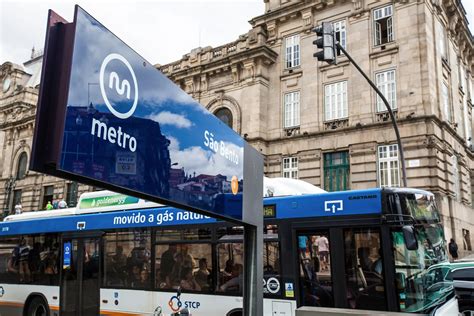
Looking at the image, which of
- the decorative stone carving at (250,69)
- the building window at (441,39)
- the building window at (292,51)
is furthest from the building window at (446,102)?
the decorative stone carving at (250,69)

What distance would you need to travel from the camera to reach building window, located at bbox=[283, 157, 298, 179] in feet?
84.6

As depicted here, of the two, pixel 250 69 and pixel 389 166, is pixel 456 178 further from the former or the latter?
pixel 250 69

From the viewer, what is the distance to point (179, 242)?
9.23 meters

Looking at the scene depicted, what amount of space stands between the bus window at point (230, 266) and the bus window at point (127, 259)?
6.00 feet

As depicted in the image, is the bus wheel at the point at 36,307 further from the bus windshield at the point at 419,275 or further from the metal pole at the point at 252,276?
the metal pole at the point at 252,276

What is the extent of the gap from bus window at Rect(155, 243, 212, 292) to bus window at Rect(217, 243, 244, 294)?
263mm

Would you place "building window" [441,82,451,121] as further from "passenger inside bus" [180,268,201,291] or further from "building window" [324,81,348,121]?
"passenger inside bus" [180,268,201,291]

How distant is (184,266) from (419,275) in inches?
181

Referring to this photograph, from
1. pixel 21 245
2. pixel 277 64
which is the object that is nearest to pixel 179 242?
pixel 21 245

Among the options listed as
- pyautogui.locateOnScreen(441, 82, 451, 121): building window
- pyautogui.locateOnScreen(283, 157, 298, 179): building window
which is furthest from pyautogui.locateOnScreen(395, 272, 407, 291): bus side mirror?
pyautogui.locateOnScreen(441, 82, 451, 121): building window

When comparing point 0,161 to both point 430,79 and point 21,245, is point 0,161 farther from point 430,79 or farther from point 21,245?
point 430,79

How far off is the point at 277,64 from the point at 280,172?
705 centimetres

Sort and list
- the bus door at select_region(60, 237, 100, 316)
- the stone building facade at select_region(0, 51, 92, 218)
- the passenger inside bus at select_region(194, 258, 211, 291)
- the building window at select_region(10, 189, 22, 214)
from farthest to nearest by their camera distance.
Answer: the building window at select_region(10, 189, 22, 214), the stone building facade at select_region(0, 51, 92, 218), the bus door at select_region(60, 237, 100, 316), the passenger inside bus at select_region(194, 258, 211, 291)

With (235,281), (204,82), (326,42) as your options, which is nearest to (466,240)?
(326,42)
